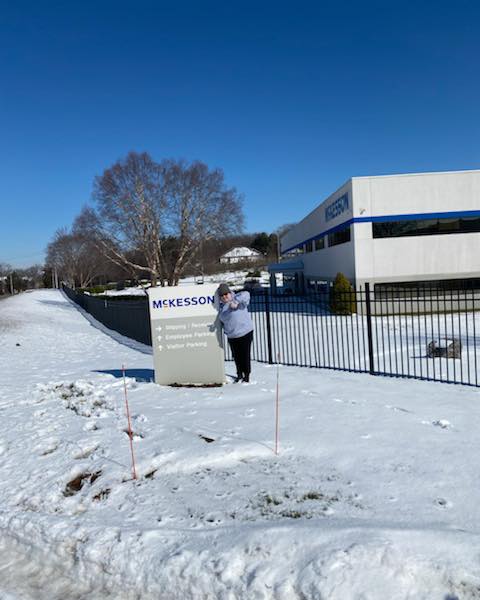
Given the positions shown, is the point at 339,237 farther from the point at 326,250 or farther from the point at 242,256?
the point at 242,256

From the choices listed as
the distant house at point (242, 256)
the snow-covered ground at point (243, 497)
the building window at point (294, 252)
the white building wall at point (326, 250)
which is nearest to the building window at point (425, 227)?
the white building wall at point (326, 250)

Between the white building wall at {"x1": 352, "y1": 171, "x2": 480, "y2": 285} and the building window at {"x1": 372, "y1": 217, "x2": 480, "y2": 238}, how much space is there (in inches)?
11.7

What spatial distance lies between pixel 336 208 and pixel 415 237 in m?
6.21

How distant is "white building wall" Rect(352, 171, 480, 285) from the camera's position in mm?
25047

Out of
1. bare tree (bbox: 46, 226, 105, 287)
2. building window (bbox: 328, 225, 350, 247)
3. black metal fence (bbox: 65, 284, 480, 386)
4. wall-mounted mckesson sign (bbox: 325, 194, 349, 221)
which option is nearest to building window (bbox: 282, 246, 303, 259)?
building window (bbox: 328, 225, 350, 247)

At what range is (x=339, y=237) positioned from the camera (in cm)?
3008

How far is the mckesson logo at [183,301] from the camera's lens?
764 cm

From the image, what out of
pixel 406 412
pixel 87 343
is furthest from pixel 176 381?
pixel 87 343

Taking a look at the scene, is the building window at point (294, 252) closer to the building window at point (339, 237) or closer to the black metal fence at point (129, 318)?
the building window at point (339, 237)

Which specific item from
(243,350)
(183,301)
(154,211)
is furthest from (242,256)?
(243,350)

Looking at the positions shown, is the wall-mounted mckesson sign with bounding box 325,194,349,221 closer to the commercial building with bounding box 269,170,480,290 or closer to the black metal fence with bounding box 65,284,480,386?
the commercial building with bounding box 269,170,480,290

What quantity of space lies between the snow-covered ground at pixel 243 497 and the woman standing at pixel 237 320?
79 centimetres

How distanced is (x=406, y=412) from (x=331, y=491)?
2.63 m

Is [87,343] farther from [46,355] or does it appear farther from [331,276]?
[331,276]
